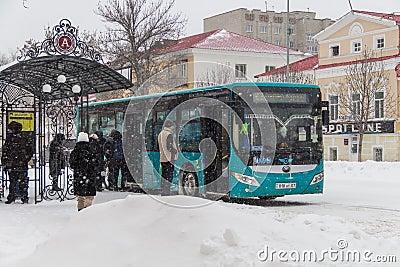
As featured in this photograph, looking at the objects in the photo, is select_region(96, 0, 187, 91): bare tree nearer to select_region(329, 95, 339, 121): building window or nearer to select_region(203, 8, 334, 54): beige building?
select_region(329, 95, 339, 121): building window

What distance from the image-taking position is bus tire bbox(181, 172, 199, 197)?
651 inches

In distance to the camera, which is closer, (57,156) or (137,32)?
(57,156)

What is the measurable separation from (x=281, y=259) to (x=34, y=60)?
8926 millimetres

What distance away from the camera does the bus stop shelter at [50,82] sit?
47.0 ft

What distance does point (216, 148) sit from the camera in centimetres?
Answer: 1573

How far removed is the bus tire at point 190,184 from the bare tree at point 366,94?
22769 mm

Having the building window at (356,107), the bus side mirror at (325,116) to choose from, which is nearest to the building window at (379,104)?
the building window at (356,107)

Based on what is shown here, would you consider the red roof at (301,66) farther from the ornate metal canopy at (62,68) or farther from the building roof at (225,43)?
the ornate metal canopy at (62,68)

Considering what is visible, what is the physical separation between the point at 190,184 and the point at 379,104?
26.5 meters

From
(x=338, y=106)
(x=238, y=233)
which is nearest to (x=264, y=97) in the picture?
(x=238, y=233)

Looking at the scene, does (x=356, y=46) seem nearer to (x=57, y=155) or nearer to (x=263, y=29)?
(x=57, y=155)

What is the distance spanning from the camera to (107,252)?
25.1ft

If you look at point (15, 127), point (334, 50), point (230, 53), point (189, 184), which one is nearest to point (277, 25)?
point (230, 53)

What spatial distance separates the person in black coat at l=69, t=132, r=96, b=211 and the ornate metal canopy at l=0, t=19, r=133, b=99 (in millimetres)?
2955
